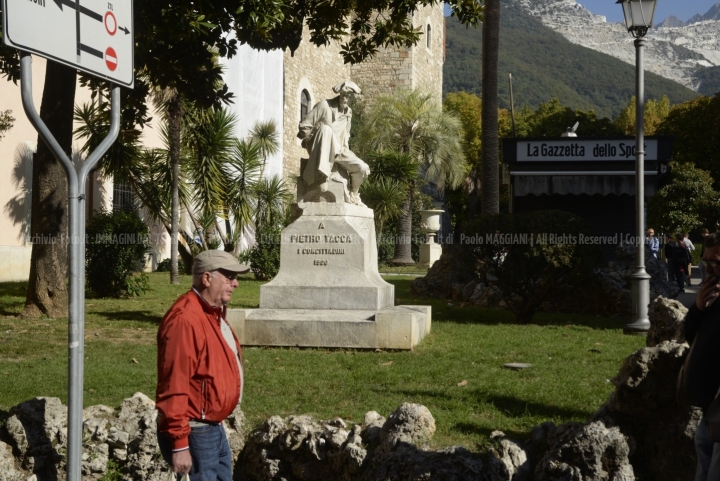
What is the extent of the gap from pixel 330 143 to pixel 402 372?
386 cm

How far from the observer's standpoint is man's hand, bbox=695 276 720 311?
11.1 feet

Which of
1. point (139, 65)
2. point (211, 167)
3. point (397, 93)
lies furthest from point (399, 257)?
point (139, 65)

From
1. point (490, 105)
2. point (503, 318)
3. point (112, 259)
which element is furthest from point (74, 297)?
point (490, 105)

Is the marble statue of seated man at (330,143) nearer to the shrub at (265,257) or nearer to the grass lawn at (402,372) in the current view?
the grass lawn at (402,372)

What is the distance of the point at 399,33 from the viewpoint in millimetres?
13336

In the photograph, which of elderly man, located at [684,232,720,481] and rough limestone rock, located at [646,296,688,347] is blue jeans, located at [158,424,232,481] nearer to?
elderly man, located at [684,232,720,481]

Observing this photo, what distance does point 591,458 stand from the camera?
4262mm

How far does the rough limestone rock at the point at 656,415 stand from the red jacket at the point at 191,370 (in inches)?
80.8

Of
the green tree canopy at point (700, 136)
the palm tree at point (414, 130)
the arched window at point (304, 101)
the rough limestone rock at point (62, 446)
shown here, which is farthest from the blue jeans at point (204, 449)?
the green tree canopy at point (700, 136)

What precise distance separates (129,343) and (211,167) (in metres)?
12.0

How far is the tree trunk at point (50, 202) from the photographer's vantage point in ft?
38.4

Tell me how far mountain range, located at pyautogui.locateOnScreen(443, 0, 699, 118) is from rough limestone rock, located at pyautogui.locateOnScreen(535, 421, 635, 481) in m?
116

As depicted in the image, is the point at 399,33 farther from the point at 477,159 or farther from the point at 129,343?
the point at 477,159

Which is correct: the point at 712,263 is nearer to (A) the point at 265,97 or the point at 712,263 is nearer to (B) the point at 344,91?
(B) the point at 344,91
